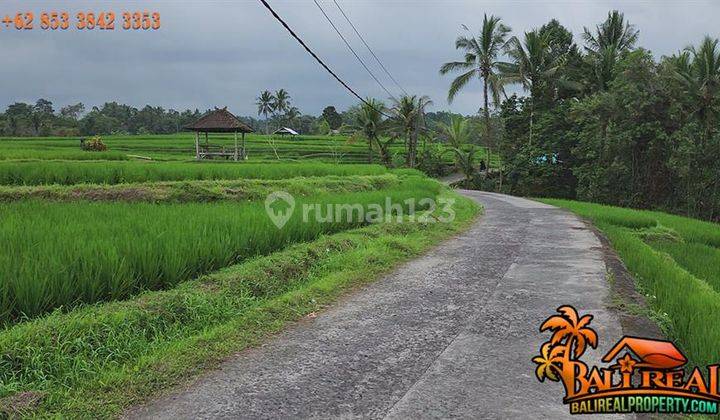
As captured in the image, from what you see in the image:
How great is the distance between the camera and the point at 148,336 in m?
3.30

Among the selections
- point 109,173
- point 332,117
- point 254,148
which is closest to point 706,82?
point 109,173

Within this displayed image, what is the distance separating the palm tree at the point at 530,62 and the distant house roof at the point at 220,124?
14452mm

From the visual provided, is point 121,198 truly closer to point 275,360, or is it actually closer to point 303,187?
point 303,187

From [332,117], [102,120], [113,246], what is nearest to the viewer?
[113,246]

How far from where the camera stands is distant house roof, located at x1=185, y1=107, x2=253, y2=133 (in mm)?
21609

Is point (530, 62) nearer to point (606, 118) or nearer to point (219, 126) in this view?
point (606, 118)

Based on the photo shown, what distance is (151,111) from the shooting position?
2699 inches

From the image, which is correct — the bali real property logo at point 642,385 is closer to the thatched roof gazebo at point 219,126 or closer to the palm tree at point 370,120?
the thatched roof gazebo at point 219,126

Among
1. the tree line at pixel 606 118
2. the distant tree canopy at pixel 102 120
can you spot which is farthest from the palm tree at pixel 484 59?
the distant tree canopy at pixel 102 120

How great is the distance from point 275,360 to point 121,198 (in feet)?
21.0

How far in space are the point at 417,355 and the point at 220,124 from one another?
67.0 ft

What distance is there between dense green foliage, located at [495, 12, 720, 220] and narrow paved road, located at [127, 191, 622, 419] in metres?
18.2

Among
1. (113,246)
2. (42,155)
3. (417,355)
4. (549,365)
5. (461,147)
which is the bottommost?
(417,355)

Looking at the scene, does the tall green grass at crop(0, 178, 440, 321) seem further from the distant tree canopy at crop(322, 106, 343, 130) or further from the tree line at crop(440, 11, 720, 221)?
the distant tree canopy at crop(322, 106, 343, 130)
